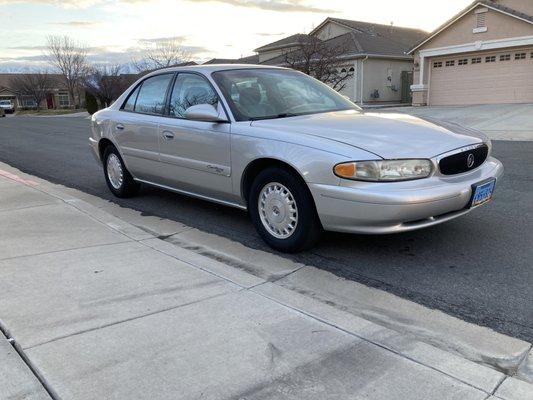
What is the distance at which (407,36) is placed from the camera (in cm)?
3694

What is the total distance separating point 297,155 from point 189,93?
185 centimetres

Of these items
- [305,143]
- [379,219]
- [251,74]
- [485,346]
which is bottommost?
[485,346]

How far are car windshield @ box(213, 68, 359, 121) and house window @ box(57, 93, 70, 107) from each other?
265 feet

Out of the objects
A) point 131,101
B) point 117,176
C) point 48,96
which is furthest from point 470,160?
point 48,96

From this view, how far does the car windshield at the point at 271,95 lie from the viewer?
491 cm

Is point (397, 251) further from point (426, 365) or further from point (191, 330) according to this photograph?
point (191, 330)

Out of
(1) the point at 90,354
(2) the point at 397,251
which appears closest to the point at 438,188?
(2) the point at 397,251

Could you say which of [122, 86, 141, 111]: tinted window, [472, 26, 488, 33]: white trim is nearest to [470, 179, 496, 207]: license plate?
[122, 86, 141, 111]: tinted window

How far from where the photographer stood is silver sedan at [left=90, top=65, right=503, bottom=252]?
3.87 m

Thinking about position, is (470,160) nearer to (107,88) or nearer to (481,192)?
(481,192)

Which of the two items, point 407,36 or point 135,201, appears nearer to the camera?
point 135,201

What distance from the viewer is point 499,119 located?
16641 millimetres

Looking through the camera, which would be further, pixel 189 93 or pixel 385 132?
pixel 189 93

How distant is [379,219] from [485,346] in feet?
3.93
